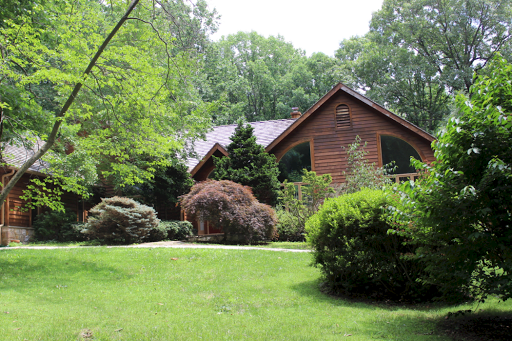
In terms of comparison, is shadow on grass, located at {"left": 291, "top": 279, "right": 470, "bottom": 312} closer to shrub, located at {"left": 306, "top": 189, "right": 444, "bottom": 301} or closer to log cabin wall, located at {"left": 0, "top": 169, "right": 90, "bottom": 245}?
shrub, located at {"left": 306, "top": 189, "right": 444, "bottom": 301}

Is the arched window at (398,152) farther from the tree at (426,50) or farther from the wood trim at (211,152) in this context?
the wood trim at (211,152)

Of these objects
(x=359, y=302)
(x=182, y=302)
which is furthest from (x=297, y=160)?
(x=182, y=302)

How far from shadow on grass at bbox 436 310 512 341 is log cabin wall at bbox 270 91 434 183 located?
12.7 m

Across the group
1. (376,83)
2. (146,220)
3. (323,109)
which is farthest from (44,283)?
(376,83)

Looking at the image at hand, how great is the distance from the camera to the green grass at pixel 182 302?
5.66 metres

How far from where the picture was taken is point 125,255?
444 inches

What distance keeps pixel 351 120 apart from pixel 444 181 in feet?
46.1

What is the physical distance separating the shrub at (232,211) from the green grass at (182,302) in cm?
279

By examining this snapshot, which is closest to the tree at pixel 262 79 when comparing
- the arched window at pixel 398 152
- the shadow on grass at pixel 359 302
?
the arched window at pixel 398 152

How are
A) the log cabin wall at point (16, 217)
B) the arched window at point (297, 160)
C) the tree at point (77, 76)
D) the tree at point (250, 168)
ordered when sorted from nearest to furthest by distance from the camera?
1. the tree at point (77, 76)
2. the log cabin wall at point (16, 217)
3. the tree at point (250, 168)
4. the arched window at point (297, 160)

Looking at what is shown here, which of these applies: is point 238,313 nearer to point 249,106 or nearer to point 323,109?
point 323,109

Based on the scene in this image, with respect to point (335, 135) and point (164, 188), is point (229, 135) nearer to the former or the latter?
point (164, 188)

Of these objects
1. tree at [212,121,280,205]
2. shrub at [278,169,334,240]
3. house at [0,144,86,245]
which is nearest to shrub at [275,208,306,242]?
shrub at [278,169,334,240]

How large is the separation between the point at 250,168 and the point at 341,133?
4785mm
